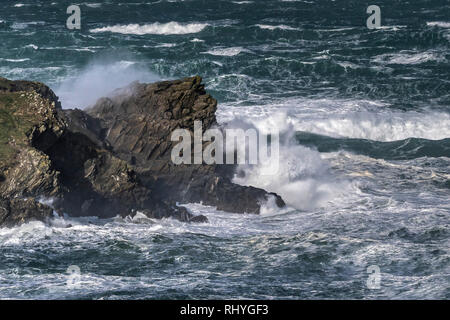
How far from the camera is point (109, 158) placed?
86.0ft

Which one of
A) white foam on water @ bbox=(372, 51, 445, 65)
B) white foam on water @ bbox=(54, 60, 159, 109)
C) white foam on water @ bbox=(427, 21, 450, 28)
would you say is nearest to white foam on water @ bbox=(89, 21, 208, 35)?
white foam on water @ bbox=(54, 60, 159, 109)

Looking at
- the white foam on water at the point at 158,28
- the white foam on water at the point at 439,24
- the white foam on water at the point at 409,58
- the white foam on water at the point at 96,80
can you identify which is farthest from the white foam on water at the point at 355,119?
the white foam on water at the point at 158,28

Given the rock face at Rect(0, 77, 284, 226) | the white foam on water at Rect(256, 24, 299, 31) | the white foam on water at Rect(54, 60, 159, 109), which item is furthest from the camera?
the white foam on water at Rect(256, 24, 299, 31)

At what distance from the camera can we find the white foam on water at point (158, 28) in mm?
59438

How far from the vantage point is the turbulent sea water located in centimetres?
2125

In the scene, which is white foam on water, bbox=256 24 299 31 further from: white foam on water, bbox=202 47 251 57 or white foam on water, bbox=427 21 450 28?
white foam on water, bbox=427 21 450 28

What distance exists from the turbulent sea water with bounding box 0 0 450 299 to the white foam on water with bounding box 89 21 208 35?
0.20 metres

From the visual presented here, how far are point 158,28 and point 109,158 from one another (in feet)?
117

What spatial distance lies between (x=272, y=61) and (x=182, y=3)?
21434 mm

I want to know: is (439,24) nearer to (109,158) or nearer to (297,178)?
(297,178)

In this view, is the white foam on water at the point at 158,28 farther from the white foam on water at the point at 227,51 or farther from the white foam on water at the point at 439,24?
the white foam on water at the point at 439,24

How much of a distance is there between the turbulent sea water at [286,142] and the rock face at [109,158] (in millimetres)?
700

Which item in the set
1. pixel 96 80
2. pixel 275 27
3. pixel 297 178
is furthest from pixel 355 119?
pixel 275 27
